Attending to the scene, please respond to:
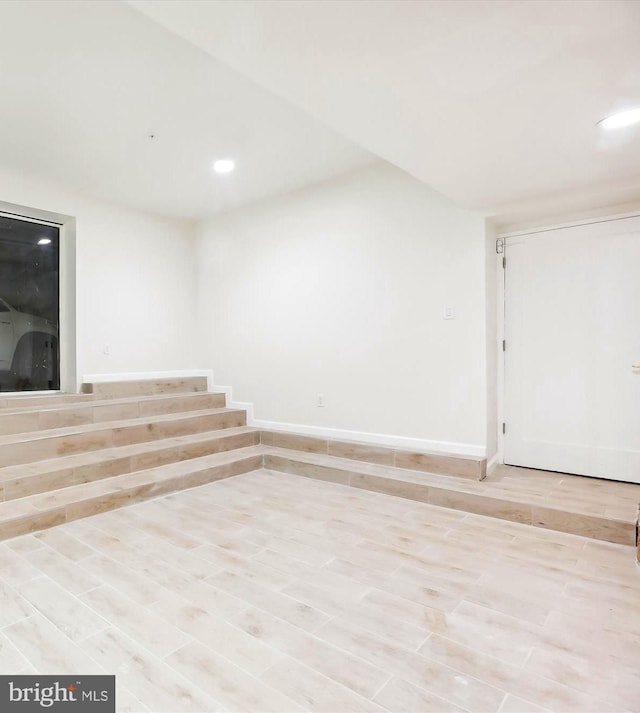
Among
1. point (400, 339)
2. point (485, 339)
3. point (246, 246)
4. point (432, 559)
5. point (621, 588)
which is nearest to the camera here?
→ point (621, 588)

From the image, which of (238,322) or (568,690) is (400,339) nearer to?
(238,322)

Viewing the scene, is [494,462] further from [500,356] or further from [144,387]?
[144,387]

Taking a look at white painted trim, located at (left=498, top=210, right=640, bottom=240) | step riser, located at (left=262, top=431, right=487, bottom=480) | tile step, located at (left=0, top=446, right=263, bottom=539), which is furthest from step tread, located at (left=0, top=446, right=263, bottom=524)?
white painted trim, located at (left=498, top=210, right=640, bottom=240)

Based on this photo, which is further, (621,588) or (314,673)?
(621,588)

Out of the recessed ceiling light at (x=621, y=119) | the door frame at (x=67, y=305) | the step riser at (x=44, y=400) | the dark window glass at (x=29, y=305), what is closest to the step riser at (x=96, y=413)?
the step riser at (x=44, y=400)

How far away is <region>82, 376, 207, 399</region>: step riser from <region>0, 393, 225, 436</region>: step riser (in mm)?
349

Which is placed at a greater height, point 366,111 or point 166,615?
point 366,111

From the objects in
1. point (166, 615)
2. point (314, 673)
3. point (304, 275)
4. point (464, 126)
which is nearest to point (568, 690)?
point (314, 673)

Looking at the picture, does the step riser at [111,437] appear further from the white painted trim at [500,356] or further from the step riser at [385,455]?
the white painted trim at [500,356]

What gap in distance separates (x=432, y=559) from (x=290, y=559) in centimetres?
77

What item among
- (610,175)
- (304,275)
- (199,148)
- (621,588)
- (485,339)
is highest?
(199,148)

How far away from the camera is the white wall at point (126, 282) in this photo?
15.2 ft

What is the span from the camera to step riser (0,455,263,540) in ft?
9.01

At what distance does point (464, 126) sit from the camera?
2264 millimetres
